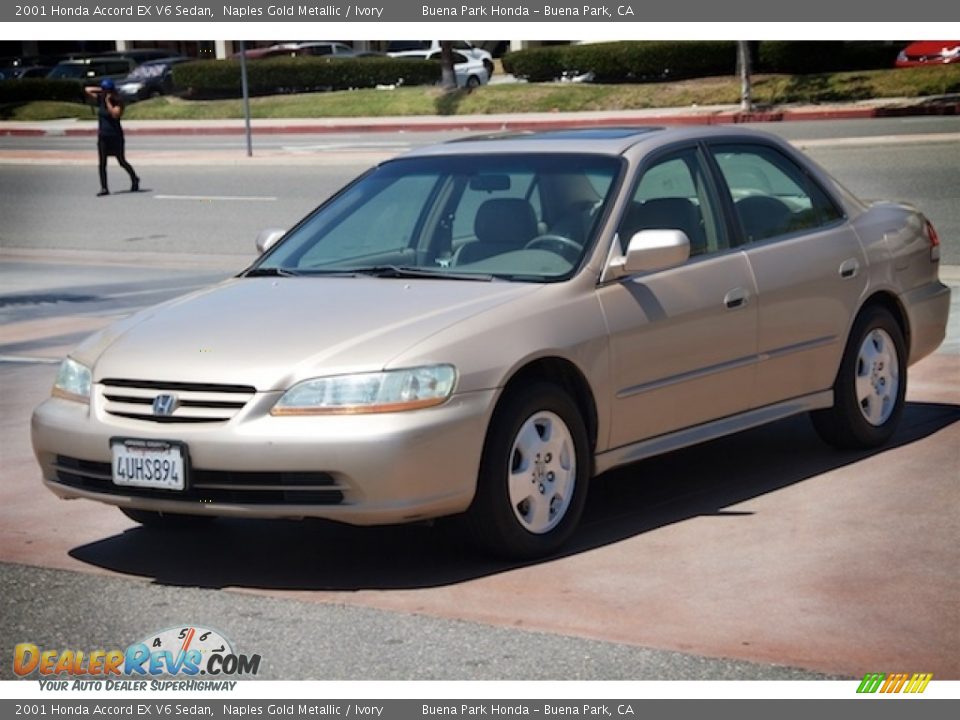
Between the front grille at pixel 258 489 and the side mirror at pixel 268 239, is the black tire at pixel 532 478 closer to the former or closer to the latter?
the front grille at pixel 258 489

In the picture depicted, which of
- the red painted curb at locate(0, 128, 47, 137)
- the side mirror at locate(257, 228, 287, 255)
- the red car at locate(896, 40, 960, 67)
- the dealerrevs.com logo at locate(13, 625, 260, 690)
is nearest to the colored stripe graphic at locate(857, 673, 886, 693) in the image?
the dealerrevs.com logo at locate(13, 625, 260, 690)

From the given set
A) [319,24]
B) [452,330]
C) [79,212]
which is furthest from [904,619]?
[79,212]

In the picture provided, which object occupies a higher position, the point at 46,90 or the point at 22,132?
the point at 46,90

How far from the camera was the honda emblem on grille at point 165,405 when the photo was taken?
20.6ft

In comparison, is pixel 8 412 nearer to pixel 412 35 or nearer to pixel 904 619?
pixel 412 35

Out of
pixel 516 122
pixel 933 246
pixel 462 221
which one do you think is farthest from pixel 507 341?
pixel 516 122

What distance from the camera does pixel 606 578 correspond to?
630 cm

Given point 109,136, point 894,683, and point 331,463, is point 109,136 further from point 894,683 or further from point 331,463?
point 894,683

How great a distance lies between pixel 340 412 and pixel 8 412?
4.17m

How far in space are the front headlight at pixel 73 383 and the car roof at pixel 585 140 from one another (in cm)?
199

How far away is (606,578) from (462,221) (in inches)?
73.2

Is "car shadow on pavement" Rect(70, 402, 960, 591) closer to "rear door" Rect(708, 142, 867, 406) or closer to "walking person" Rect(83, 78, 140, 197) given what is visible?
"rear door" Rect(708, 142, 867, 406)

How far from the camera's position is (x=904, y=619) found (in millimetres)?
5754

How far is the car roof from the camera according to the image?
24.7 feet
